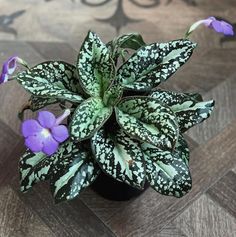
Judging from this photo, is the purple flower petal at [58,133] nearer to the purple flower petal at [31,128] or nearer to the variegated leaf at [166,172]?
the purple flower petal at [31,128]

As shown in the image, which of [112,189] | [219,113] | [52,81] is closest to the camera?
[52,81]

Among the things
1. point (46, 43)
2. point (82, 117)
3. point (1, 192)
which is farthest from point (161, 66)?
point (46, 43)

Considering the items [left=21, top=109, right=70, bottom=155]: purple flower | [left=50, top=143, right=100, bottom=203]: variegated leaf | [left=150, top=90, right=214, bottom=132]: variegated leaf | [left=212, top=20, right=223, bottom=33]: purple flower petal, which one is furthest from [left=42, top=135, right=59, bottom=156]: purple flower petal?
[left=212, top=20, right=223, bottom=33]: purple flower petal

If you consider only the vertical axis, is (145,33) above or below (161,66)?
below

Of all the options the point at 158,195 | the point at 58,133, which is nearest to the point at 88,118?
the point at 58,133

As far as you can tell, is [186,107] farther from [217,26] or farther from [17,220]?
[17,220]

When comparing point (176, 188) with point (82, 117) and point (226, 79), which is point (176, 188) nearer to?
point (82, 117)

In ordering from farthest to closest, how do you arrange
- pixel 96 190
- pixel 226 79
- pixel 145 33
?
pixel 145 33 < pixel 226 79 < pixel 96 190
